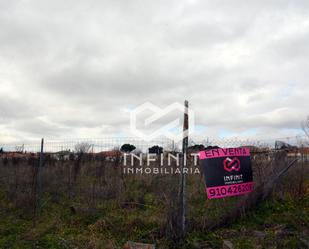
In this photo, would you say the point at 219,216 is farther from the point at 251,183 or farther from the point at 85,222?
the point at 85,222

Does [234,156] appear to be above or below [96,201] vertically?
above

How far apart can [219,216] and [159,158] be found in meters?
5.09

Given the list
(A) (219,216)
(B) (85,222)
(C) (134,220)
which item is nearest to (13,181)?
(B) (85,222)

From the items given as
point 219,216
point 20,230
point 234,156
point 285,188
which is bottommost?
point 20,230

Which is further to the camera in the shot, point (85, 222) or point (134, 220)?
point (85, 222)

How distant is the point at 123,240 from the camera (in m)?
4.90

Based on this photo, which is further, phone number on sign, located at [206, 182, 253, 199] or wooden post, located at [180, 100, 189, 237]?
phone number on sign, located at [206, 182, 253, 199]

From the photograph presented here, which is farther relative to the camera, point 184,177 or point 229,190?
point 229,190

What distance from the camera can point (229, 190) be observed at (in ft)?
18.8

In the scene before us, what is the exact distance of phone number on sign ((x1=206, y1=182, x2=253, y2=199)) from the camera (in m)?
5.57

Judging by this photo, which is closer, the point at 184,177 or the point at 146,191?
the point at 184,177

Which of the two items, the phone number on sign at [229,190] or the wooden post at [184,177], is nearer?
the wooden post at [184,177]

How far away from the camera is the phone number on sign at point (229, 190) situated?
5.57 m

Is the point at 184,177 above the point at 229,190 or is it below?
above
